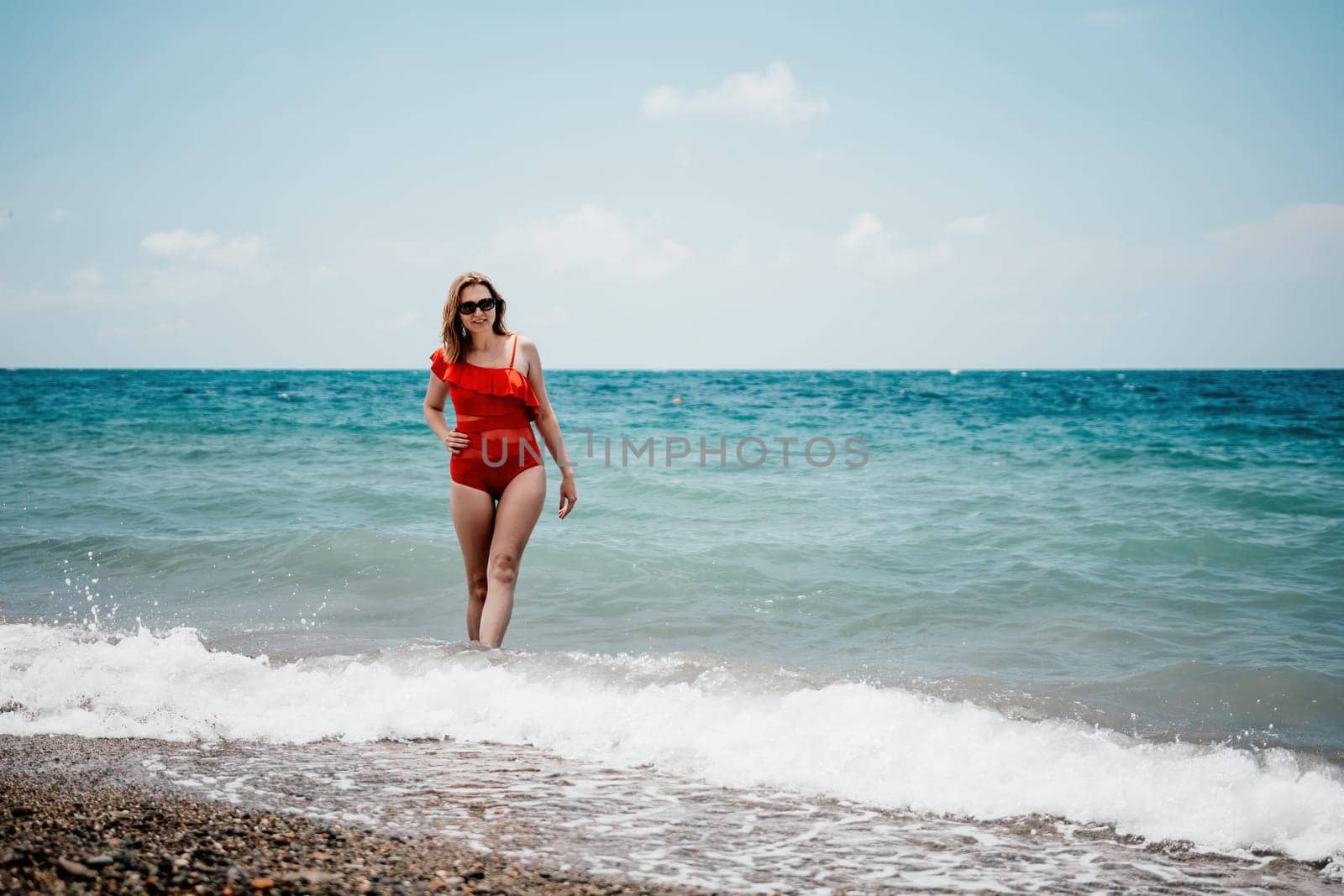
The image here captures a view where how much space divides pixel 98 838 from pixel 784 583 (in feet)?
17.9

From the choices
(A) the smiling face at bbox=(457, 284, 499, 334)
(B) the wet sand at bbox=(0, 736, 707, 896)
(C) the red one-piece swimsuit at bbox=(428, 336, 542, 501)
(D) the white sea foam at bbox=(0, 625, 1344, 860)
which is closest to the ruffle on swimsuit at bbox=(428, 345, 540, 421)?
(C) the red one-piece swimsuit at bbox=(428, 336, 542, 501)

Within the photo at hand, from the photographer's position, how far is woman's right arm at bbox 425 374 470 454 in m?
4.59

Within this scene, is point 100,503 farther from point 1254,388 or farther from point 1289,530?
→ point 1254,388

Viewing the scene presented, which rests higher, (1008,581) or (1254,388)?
(1254,388)

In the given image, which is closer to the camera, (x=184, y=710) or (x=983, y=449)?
(x=184, y=710)

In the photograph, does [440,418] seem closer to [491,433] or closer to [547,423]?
[491,433]

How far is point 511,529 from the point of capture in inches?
183

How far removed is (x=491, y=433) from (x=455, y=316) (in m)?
0.64

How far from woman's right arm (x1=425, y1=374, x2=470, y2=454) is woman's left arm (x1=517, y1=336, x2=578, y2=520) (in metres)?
0.44

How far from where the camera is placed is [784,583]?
730cm

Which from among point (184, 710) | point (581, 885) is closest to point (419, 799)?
point (581, 885)

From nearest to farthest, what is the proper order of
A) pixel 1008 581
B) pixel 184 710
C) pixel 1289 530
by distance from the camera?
1. pixel 184 710
2. pixel 1008 581
3. pixel 1289 530

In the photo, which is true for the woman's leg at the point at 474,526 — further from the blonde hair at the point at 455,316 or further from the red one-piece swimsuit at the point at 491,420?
the blonde hair at the point at 455,316

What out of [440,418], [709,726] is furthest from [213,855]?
[440,418]
